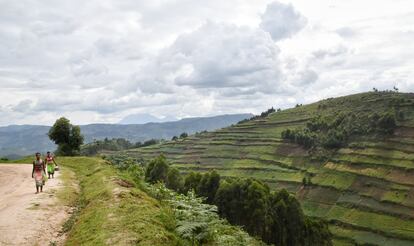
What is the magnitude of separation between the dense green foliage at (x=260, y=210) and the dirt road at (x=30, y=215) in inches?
1763

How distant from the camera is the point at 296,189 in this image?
163875 mm

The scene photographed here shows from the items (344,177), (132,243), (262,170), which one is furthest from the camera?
(262,170)

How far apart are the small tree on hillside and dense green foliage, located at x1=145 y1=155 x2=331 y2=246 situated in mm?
15729

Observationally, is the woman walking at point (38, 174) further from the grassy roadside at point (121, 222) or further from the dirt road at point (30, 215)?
the grassy roadside at point (121, 222)

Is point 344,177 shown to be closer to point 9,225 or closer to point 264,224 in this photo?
point 264,224

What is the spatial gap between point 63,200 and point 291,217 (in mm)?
67199

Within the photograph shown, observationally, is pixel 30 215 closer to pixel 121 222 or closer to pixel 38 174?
pixel 121 222

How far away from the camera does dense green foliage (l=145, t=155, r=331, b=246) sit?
3177 inches

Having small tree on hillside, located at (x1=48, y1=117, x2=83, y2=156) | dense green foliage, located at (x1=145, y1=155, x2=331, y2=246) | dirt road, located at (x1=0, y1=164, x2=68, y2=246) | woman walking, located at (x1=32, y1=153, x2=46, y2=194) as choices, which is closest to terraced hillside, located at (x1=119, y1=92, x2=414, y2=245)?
dense green foliage, located at (x1=145, y1=155, x2=331, y2=246)

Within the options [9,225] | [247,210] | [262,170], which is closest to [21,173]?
[9,225]

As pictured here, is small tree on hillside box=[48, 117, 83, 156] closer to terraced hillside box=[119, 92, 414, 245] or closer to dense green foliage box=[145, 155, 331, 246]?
dense green foliage box=[145, 155, 331, 246]

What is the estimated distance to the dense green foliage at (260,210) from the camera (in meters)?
80.7

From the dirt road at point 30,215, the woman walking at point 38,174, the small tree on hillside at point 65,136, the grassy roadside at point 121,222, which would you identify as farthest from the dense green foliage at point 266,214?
the grassy roadside at point 121,222

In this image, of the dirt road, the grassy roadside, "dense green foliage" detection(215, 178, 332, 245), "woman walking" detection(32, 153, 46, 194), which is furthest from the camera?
"dense green foliage" detection(215, 178, 332, 245)
